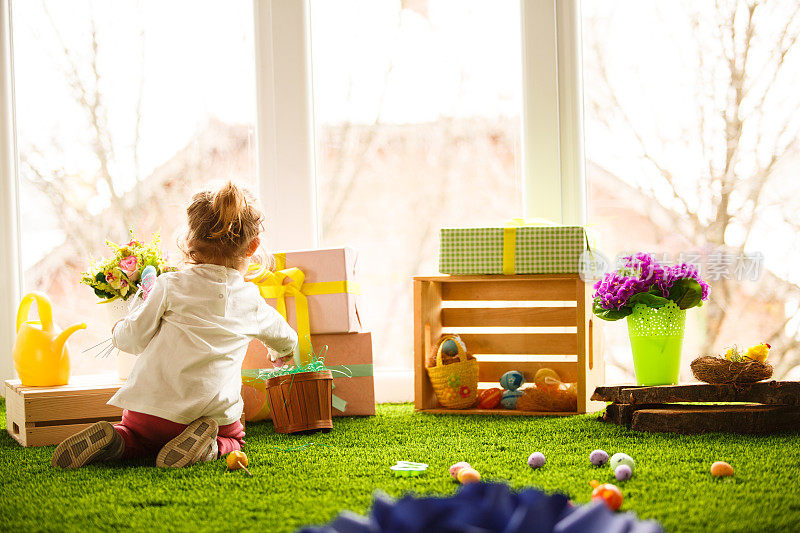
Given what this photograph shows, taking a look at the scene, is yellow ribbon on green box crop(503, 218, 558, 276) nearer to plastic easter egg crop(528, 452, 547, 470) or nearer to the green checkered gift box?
the green checkered gift box

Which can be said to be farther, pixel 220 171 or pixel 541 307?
pixel 220 171

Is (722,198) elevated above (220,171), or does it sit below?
below

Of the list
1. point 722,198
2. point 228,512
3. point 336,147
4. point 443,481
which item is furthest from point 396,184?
point 228,512

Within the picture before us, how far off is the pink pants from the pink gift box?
1.94ft

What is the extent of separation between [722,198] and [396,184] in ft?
3.71

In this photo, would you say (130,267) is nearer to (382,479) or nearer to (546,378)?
(382,479)

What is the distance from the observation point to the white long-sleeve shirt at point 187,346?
1769 mm

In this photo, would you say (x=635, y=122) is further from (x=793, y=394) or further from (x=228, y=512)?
(x=228, y=512)

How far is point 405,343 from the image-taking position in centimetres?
277

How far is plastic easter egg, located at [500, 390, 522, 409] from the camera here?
7.71ft

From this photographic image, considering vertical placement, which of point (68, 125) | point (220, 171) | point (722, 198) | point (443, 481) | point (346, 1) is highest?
point (346, 1)

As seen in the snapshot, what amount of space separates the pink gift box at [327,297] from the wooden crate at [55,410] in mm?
561

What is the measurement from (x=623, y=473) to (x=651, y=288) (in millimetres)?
885

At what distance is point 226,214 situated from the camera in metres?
1.88
